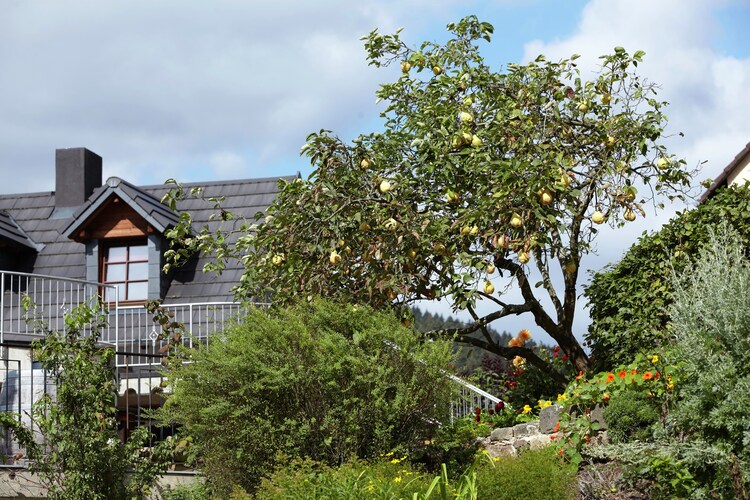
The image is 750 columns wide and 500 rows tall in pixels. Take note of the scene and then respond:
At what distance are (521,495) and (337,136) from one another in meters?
4.65

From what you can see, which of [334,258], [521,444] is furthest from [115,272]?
[521,444]

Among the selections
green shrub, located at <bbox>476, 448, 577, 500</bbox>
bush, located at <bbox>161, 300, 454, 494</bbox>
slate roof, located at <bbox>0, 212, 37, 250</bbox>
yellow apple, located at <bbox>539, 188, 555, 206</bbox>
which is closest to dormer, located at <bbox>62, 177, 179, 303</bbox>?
slate roof, located at <bbox>0, 212, 37, 250</bbox>

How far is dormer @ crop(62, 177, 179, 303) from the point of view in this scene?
645 inches

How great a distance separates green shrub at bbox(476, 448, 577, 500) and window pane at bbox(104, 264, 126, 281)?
10.5m

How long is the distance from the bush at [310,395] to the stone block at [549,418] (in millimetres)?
1112

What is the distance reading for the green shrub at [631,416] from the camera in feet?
25.5

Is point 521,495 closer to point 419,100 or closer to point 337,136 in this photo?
point 337,136

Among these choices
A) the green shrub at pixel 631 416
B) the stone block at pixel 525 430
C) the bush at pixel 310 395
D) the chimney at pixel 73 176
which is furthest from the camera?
the chimney at pixel 73 176

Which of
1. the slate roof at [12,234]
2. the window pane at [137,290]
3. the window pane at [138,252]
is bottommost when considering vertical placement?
the window pane at [137,290]

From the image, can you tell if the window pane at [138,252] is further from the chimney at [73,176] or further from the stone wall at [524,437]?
the stone wall at [524,437]

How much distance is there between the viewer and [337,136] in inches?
404

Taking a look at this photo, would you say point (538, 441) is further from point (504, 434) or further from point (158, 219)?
point (158, 219)

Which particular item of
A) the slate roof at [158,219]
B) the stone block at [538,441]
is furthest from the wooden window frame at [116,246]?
the stone block at [538,441]

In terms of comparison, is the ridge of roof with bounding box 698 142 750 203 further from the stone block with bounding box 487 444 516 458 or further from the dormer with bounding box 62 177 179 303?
the dormer with bounding box 62 177 179 303
